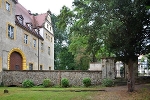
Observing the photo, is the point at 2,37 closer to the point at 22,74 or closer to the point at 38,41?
the point at 22,74

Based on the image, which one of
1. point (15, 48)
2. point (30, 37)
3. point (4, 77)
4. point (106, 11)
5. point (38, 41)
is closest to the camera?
point (106, 11)

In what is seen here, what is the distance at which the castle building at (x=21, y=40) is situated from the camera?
21531mm

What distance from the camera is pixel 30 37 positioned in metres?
28.9

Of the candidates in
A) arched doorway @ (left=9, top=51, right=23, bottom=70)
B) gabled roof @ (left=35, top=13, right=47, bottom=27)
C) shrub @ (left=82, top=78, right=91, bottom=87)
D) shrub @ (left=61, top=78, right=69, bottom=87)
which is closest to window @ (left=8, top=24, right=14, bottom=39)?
arched doorway @ (left=9, top=51, right=23, bottom=70)

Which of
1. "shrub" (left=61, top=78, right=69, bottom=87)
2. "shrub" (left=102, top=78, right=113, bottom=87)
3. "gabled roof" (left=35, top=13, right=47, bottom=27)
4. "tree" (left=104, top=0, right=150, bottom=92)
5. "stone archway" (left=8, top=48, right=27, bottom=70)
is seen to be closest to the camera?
"tree" (left=104, top=0, right=150, bottom=92)

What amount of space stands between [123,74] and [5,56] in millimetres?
12019

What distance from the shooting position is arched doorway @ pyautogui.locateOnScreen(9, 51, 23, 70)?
23525 millimetres

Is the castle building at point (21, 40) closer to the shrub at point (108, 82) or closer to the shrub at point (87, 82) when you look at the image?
the shrub at point (87, 82)

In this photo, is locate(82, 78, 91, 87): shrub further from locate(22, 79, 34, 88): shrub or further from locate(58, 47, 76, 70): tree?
locate(58, 47, 76, 70): tree

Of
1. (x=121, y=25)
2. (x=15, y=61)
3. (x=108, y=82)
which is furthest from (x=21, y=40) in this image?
(x=121, y=25)

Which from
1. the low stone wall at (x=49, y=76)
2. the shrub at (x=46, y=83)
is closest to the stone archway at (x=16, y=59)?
the low stone wall at (x=49, y=76)

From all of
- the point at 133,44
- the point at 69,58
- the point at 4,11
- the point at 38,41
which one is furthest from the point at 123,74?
the point at 69,58

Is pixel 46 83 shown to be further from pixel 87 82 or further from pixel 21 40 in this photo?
pixel 21 40

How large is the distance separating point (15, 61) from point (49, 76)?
602 centimetres
